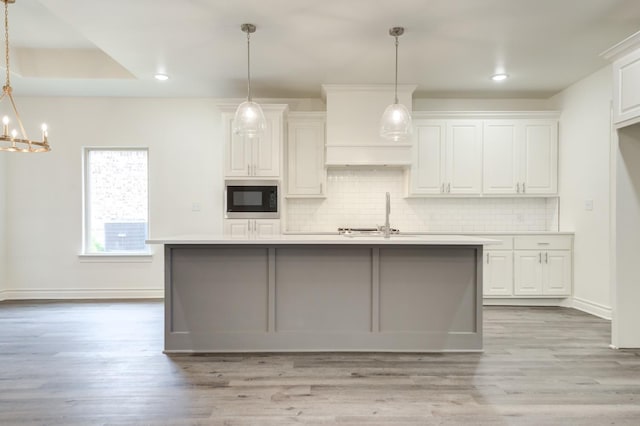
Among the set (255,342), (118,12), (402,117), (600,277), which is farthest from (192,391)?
(600,277)

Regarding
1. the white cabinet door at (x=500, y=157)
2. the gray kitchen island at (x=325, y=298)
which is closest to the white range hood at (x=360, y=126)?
the white cabinet door at (x=500, y=157)

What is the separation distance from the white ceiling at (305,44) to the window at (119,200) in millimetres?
890

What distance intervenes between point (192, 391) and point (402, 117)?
257cm

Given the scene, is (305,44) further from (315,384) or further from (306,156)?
(315,384)

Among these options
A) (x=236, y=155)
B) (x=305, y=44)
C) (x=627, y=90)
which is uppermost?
(x=305, y=44)

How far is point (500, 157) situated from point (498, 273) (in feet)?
4.91

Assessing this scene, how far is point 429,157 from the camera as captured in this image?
501 centimetres

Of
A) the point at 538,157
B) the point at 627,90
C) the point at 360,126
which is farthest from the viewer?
the point at 538,157

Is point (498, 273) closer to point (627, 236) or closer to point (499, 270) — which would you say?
point (499, 270)

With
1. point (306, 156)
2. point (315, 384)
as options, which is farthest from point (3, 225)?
point (315, 384)

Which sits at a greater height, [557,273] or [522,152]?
[522,152]

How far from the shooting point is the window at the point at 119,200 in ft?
17.5

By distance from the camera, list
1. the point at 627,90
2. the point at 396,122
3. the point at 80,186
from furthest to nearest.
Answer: the point at 80,186
the point at 396,122
the point at 627,90

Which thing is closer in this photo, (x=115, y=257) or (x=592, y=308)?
(x=592, y=308)
